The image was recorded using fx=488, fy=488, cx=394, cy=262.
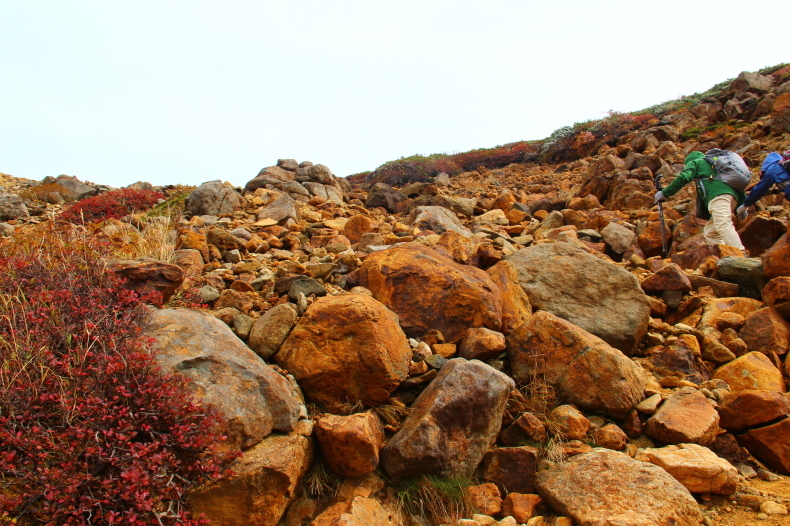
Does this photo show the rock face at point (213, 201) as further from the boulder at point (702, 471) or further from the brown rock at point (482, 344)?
the boulder at point (702, 471)

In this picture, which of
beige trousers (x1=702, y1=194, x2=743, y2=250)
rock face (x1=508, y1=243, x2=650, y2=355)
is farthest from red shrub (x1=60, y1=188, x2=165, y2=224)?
beige trousers (x1=702, y1=194, x2=743, y2=250)

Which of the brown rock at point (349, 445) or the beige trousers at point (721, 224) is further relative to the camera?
the beige trousers at point (721, 224)

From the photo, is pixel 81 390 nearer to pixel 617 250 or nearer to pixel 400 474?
pixel 400 474

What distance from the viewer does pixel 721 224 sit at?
6844 mm

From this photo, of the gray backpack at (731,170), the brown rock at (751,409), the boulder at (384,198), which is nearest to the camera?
the brown rock at (751,409)

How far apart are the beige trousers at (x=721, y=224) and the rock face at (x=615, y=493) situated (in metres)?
4.83

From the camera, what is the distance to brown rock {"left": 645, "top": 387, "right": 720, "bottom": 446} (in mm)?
3357

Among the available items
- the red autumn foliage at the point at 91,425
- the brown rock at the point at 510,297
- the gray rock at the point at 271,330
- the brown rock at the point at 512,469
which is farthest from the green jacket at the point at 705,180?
the red autumn foliage at the point at 91,425

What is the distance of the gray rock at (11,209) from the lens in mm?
11062

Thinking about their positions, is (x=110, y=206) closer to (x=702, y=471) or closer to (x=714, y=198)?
(x=702, y=471)

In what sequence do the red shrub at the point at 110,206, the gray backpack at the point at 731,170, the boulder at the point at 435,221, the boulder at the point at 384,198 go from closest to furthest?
the gray backpack at the point at 731,170 < the boulder at the point at 435,221 < the red shrub at the point at 110,206 < the boulder at the point at 384,198

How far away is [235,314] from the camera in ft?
13.3

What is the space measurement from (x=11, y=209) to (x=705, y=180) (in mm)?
14143

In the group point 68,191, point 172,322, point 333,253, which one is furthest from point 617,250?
point 68,191
